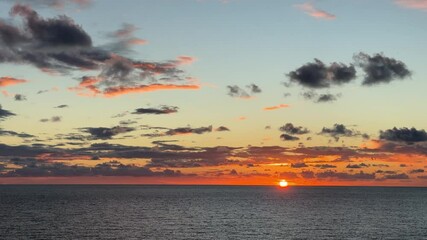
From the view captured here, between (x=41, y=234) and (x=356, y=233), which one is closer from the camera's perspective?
(x=41, y=234)

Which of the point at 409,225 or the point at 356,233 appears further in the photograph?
the point at 409,225

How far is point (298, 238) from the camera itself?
117250mm

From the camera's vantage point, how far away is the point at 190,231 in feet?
424

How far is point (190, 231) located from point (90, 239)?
27241 millimetres

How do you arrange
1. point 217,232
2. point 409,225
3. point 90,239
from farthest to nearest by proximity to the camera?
point 409,225, point 217,232, point 90,239

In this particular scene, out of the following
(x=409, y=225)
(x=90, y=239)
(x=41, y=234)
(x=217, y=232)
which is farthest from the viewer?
(x=409, y=225)

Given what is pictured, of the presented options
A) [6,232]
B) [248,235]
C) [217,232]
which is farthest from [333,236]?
[6,232]

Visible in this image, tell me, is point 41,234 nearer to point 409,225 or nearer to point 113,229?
point 113,229

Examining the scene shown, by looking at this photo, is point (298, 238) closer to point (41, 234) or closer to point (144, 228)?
point (144, 228)

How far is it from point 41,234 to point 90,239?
15.2 metres

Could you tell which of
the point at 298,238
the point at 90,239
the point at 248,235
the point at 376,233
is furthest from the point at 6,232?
the point at 376,233

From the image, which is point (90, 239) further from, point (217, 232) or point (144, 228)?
point (217, 232)

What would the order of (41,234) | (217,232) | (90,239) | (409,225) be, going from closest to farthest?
(90,239)
(41,234)
(217,232)
(409,225)

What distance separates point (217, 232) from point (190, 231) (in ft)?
23.0
